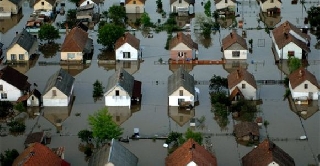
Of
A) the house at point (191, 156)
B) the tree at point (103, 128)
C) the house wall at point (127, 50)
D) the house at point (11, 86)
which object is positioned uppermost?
the house wall at point (127, 50)

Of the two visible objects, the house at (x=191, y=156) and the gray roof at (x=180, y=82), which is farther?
the gray roof at (x=180, y=82)

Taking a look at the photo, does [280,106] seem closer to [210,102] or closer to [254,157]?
[210,102]

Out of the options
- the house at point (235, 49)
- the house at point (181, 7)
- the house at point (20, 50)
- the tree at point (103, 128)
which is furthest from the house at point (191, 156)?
the house at point (181, 7)

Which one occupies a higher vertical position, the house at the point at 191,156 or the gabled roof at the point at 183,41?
the gabled roof at the point at 183,41

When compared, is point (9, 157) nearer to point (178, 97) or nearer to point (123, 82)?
point (123, 82)

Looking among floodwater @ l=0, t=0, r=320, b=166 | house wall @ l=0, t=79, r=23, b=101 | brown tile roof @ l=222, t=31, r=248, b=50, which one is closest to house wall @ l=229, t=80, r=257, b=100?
floodwater @ l=0, t=0, r=320, b=166

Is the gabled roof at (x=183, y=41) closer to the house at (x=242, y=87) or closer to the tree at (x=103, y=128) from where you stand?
the house at (x=242, y=87)
